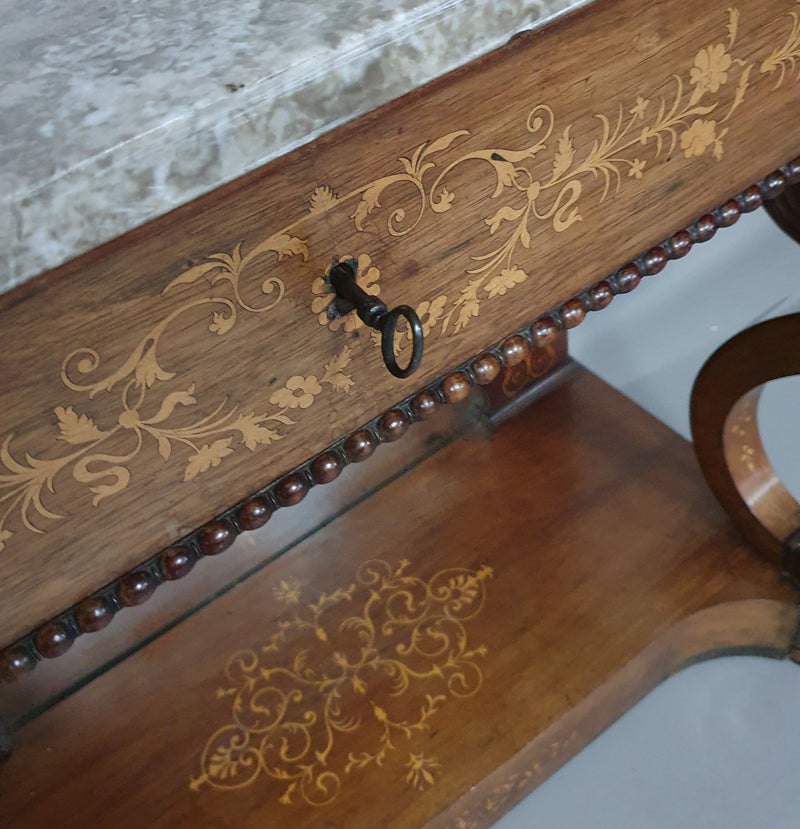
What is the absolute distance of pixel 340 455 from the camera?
0.51 meters

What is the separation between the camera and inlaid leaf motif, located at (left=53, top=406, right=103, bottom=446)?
0.39 m

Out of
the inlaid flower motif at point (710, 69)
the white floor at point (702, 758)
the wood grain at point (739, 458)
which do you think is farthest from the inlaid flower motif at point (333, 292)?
the white floor at point (702, 758)

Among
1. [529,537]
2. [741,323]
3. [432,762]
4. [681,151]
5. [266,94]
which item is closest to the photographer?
[266,94]

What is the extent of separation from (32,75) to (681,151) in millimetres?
364

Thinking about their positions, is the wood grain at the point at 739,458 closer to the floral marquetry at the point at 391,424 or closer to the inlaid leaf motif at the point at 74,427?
the floral marquetry at the point at 391,424

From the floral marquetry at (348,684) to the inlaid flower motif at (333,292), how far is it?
1.52 feet

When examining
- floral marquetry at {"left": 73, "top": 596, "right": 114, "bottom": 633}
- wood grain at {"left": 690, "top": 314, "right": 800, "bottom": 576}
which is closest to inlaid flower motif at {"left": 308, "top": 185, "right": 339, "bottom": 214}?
floral marquetry at {"left": 73, "top": 596, "right": 114, "bottom": 633}

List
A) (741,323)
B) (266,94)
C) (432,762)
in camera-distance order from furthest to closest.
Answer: (741,323) < (432,762) < (266,94)

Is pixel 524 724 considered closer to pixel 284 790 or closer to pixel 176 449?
pixel 284 790

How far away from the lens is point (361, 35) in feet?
1.21

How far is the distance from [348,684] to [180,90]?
62cm

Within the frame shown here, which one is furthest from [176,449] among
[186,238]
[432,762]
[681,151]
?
[432,762]

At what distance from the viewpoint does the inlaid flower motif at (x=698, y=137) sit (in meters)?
0.53

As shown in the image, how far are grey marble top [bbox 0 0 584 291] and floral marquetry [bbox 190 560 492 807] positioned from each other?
0.57 m
